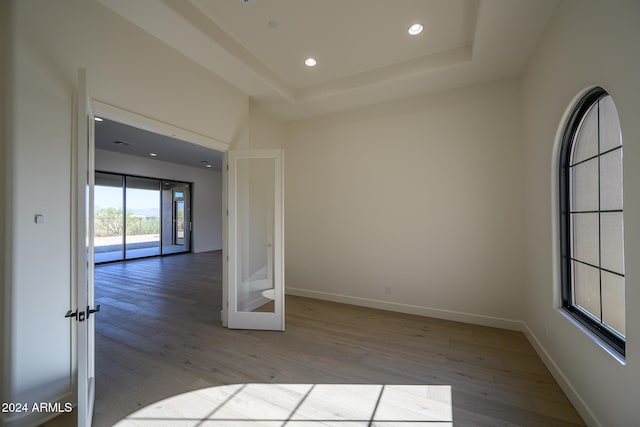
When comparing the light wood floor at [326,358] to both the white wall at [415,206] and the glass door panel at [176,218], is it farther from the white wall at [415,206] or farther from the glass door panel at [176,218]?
the glass door panel at [176,218]

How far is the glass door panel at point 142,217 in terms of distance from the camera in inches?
318

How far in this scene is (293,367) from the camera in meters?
2.50

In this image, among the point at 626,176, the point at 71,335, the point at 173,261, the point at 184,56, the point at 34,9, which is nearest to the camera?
the point at 626,176

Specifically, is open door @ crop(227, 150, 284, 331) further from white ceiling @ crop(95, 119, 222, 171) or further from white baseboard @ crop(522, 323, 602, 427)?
white ceiling @ crop(95, 119, 222, 171)

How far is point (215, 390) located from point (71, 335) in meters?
1.19

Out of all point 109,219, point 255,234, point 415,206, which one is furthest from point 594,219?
Result: point 109,219

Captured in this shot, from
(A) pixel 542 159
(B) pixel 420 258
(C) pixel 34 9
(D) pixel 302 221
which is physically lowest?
(B) pixel 420 258

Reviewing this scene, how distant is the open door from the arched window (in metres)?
2.92

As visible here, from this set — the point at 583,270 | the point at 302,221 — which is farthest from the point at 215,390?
the point at 583,270

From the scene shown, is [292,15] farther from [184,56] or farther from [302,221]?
[302,221]

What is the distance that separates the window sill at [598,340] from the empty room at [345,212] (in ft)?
0.06

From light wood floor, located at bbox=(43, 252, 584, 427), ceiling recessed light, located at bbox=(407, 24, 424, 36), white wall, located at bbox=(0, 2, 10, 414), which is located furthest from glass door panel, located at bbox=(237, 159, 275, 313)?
ceiling recessed light, located at bbox=(407, 24, 424, 36)

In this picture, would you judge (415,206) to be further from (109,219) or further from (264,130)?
(109,219)

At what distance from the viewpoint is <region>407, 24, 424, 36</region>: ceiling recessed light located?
8.87 ft
